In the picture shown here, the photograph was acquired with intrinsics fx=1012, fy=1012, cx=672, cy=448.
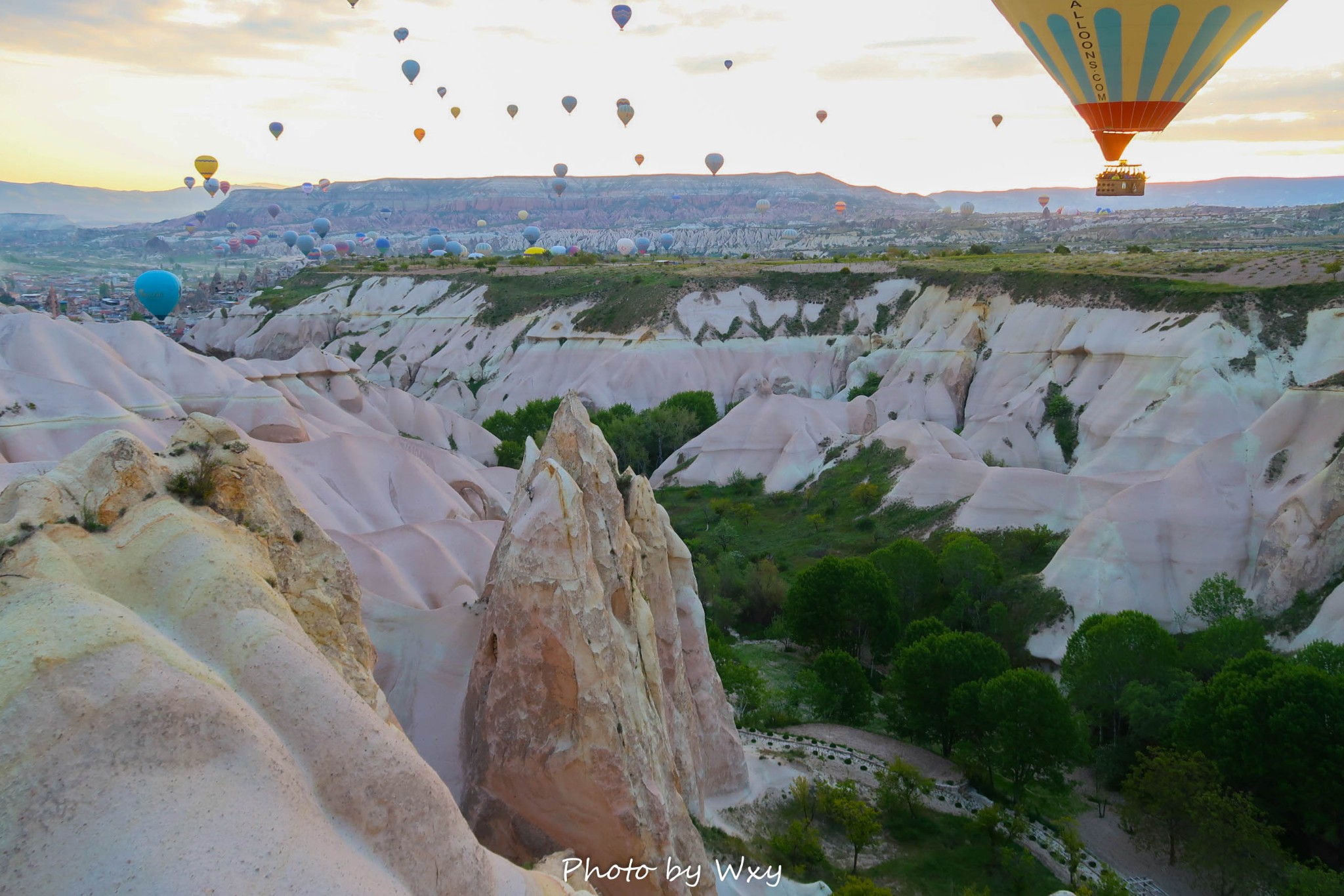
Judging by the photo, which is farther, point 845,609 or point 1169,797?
point 845,609

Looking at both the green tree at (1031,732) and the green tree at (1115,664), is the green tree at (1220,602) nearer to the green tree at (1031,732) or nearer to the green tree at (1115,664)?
the green tree at (1115,664)

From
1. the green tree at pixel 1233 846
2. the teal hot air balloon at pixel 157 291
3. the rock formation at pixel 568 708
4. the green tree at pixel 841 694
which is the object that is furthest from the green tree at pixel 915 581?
the teal hot air balloon at pixel 157 291

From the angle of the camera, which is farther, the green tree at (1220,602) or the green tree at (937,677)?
the green tree at (1220,602)

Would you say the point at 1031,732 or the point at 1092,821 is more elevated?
the point at 1031,732

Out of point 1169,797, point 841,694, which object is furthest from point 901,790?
point 1169,797

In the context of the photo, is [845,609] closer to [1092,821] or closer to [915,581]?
[915,581]

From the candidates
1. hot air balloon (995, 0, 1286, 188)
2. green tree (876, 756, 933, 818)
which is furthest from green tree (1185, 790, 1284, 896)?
hot air balloon (995, 0, 1286, 188)
